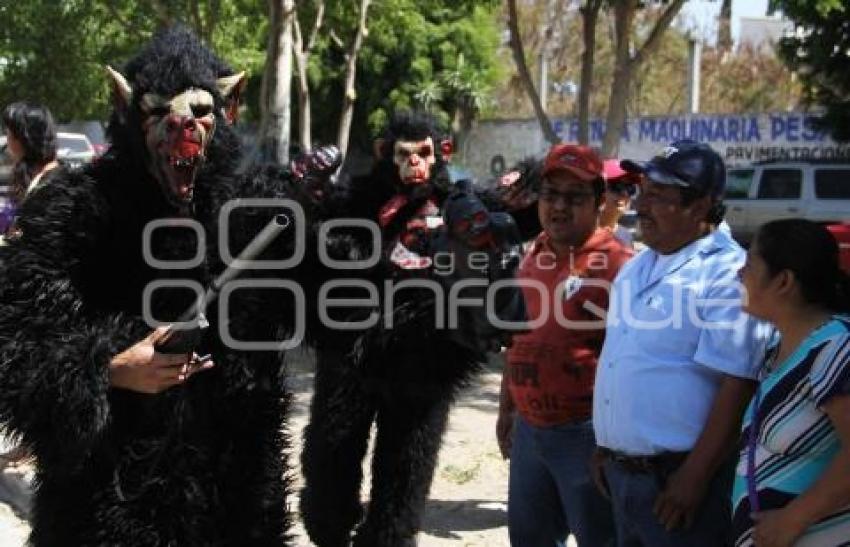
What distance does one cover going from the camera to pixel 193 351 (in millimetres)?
2396

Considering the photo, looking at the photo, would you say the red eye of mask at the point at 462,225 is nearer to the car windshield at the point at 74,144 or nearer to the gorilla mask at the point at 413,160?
the gorilla mask at the point at 413,160

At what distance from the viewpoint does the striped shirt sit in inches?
93.0

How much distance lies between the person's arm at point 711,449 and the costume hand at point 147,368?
1.30 metres

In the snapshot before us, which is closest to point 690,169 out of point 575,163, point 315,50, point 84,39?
point 575,163

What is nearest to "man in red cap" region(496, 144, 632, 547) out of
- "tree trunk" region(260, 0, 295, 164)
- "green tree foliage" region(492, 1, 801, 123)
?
"tree trunk" region(260, 0, 295, 164)

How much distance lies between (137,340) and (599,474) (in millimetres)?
1448

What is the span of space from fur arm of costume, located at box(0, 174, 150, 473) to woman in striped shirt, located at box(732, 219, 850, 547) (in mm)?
1472

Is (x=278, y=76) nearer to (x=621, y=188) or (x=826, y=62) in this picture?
(x=621, y=188)

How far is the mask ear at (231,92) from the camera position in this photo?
264cm

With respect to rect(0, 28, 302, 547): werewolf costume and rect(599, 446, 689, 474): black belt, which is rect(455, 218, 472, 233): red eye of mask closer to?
rect(0, 28, 302, 547): werewolf costume

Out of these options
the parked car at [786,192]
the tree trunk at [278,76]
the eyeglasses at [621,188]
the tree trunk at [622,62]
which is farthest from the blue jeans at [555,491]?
the parked car at [786,192]

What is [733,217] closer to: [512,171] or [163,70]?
[512,171]

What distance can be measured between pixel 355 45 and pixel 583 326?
1357cm

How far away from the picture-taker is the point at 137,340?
2361mm
